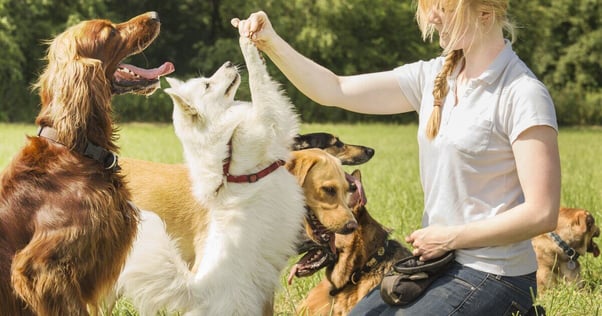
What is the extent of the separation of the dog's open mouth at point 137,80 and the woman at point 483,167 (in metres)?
1.36

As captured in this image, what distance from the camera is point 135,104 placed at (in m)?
31.9

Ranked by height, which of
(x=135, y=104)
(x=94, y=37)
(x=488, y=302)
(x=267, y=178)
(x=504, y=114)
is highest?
(x=94, y=37)

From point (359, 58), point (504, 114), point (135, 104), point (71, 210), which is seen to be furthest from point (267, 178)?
point (359, 58)

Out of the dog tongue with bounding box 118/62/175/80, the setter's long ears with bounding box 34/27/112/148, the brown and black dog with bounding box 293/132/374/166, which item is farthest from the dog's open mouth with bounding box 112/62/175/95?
the brown and black dog with bounding box 293/132/374/166

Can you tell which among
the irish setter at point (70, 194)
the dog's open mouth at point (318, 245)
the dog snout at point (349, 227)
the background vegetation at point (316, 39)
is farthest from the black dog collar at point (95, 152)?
the background vegetation at point (316, 39)

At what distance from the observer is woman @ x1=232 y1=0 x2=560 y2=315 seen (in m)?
3.33

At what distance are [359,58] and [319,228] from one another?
3391 centimetres

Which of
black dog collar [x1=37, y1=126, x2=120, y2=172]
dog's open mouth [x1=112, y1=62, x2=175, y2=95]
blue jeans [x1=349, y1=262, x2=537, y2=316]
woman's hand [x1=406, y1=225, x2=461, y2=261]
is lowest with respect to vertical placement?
blue jeans [x1=349, y1=262, x2=537, y2=316]

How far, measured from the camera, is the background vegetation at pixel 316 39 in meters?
32.6

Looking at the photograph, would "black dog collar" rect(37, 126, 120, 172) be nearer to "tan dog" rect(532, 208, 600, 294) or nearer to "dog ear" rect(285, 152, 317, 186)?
"dog ear" rect(285, 152, 317, 186)

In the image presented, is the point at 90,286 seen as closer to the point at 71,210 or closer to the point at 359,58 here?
the point at 71,210

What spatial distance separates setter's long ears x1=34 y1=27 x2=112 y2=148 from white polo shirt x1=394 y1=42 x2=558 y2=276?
1.63 m

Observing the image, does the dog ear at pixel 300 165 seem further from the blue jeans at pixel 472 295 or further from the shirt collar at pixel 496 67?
the shirt collar at pixel 496 67

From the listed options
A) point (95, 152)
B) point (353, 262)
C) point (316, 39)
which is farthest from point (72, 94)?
point (316, 39)
